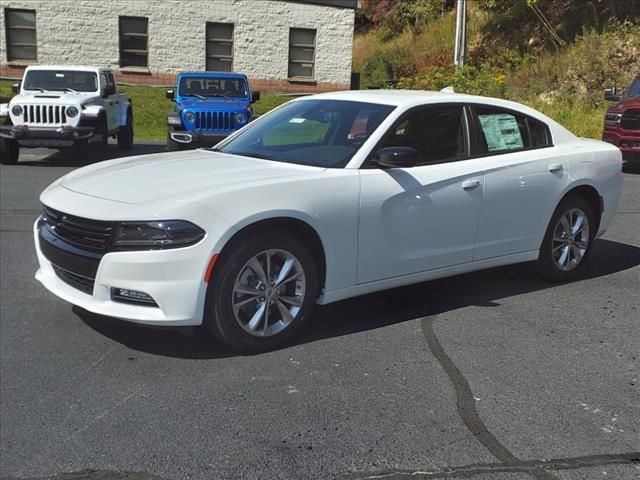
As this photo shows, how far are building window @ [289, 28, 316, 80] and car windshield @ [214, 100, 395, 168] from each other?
2350cm

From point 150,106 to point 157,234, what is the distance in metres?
20.1

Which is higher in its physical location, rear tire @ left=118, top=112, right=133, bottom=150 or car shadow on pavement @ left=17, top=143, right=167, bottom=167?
rear tire @ left=118, top=112, right=133, bottom=150

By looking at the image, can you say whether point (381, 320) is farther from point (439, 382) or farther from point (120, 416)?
point (120, 416)

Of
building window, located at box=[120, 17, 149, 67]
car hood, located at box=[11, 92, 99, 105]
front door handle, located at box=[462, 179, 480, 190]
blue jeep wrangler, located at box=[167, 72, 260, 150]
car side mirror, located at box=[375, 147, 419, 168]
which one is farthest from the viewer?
building window, located at box=[120, 17, 149, 67]

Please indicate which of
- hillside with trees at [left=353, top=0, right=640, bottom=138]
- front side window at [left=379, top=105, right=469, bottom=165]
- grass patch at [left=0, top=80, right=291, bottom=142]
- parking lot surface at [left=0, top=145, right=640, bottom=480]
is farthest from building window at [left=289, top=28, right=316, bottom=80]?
parking lot surface at [left=0, top=145, right=640, bottom=480]

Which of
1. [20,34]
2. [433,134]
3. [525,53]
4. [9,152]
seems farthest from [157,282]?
[20,34]

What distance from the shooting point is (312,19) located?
2819cm

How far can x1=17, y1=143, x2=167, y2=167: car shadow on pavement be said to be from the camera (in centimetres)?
1388

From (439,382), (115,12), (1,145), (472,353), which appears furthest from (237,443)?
(115,12)

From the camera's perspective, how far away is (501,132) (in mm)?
5594

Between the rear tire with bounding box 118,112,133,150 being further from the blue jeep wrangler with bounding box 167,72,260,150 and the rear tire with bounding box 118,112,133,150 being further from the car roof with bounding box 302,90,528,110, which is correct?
the car roof with bounding box 302,90,528,110

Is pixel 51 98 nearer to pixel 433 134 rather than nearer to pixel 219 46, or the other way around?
pixel 433 134

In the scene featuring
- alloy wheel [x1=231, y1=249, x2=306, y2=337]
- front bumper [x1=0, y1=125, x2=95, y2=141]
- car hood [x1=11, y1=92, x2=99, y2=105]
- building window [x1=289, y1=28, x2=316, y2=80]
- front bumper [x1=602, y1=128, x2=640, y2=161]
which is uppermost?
building window [x1=289, y1=28, x2=316, y2=80]

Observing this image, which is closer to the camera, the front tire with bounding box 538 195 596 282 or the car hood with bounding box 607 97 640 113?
the front tire with bounding box 538 195 596 282
